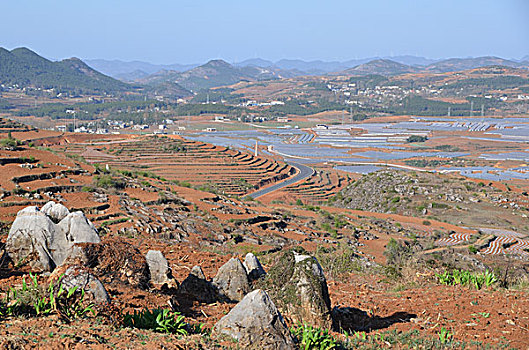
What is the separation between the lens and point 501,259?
865 inches

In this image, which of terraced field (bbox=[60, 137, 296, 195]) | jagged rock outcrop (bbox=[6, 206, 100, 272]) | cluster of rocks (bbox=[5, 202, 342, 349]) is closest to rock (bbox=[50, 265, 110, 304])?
cluster of rocks (bbox=[5, 202, 342, 349])

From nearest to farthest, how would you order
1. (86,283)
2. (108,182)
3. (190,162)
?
(86,283), (108,182), (190,162)

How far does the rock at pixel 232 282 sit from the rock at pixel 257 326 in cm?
221

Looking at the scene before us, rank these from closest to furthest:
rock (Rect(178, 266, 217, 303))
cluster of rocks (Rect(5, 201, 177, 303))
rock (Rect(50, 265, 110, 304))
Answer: rock (Rect(50, 265, 110, 304)) → cluster of rocks (Rect(5, 201, 177, 303)) → rock (Rect(178, 266, 217, 303))

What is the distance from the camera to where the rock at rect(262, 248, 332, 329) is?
6.25m

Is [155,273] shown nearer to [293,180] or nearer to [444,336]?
[444,336]

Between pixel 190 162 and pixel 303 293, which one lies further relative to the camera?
pixel 190 162

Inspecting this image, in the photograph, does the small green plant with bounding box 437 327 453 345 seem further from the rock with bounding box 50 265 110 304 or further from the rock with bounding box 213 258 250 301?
the rock with bounding box 50 265 110 304

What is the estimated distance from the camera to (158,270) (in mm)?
7488

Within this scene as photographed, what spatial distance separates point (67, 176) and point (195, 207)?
5.76 metres

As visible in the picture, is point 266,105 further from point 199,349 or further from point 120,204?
point 199,349

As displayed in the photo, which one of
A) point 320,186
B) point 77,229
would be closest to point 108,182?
point 77,229

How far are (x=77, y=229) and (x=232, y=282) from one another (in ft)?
7.77

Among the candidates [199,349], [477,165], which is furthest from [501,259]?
[477,165]
